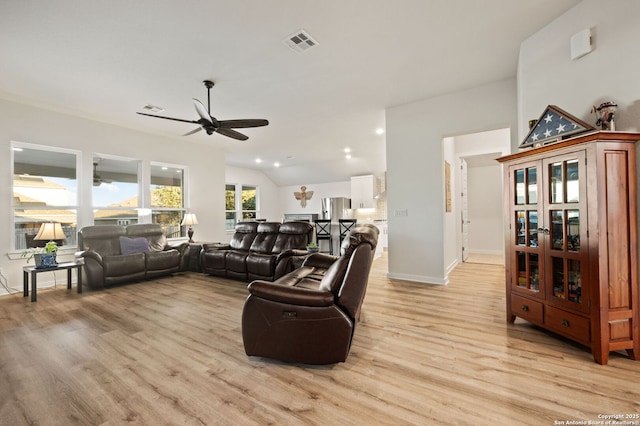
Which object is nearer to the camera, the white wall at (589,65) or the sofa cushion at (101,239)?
the white wall at (589,65)

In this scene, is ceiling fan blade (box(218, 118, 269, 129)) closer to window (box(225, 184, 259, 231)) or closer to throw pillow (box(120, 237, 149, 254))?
throw pillow (box(120, 237, 149, 254))

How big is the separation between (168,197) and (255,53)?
4.51 metres

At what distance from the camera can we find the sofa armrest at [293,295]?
1.90 m

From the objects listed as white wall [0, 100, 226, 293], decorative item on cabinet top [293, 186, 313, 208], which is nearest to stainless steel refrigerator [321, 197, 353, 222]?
decorative item on cabinet top [293, 186, 313, 208]

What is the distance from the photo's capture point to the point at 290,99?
168 inches

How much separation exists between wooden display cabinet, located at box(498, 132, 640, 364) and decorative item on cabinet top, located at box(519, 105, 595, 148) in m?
0.13

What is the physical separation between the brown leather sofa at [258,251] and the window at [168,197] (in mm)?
1724

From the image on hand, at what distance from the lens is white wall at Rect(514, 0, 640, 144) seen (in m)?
2.07

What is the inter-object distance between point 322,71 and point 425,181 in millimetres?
2249

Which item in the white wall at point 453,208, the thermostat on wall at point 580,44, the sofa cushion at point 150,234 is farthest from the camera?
the sofa cushion at point 150,234

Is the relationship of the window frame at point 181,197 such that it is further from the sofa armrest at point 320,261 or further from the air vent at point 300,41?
the air vent at point 300,41

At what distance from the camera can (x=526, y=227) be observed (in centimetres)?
260

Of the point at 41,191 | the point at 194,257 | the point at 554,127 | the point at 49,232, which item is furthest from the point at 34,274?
the point at 554,127

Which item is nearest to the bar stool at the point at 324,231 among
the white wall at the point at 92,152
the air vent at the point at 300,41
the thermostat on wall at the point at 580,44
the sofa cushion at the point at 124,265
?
the white wall at the point at 92,152
